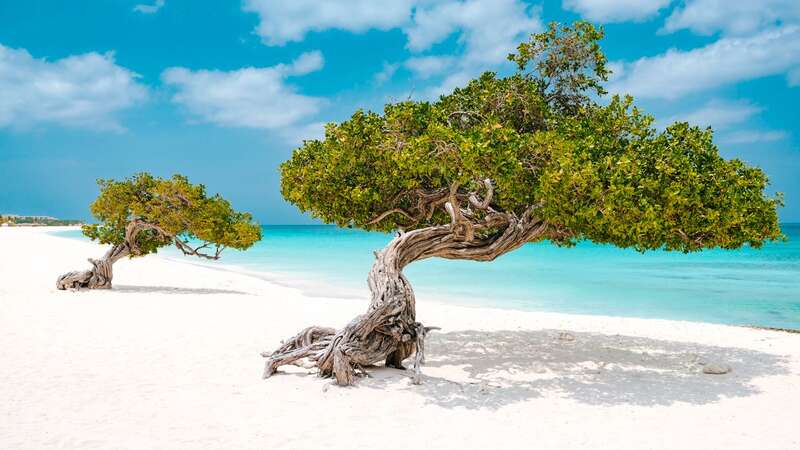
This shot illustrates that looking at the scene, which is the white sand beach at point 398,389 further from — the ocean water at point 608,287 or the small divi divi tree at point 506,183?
the ocean water at point 608,287

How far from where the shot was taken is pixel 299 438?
5.77 metres

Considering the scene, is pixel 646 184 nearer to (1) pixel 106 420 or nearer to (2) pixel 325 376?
(2) pixel 325 376

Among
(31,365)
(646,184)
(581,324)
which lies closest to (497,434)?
(646,184)

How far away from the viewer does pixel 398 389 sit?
758 centimetres

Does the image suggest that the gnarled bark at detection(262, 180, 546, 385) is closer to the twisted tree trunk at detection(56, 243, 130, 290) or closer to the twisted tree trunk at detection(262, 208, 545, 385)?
the twisted tree trunk at detection(262, 208, 545, 385)

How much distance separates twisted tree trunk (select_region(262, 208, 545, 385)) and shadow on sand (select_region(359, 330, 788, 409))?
35cm

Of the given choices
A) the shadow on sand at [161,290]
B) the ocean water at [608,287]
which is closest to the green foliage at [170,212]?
the shadow on sand at [161,290]

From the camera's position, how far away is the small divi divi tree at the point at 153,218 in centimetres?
1744

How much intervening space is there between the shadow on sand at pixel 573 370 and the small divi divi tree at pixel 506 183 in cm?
98

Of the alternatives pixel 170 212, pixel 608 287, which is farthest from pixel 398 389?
pixel 608 287

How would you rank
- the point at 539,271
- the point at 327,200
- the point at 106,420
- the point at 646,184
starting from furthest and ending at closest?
1. the point at 539,271
2. the point at 327,200
3. the point at 646,184
4. the point at 106,420

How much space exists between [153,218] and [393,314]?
11.8 m

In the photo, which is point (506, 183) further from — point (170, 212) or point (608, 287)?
point (608, 287)

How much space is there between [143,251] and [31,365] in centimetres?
1099
